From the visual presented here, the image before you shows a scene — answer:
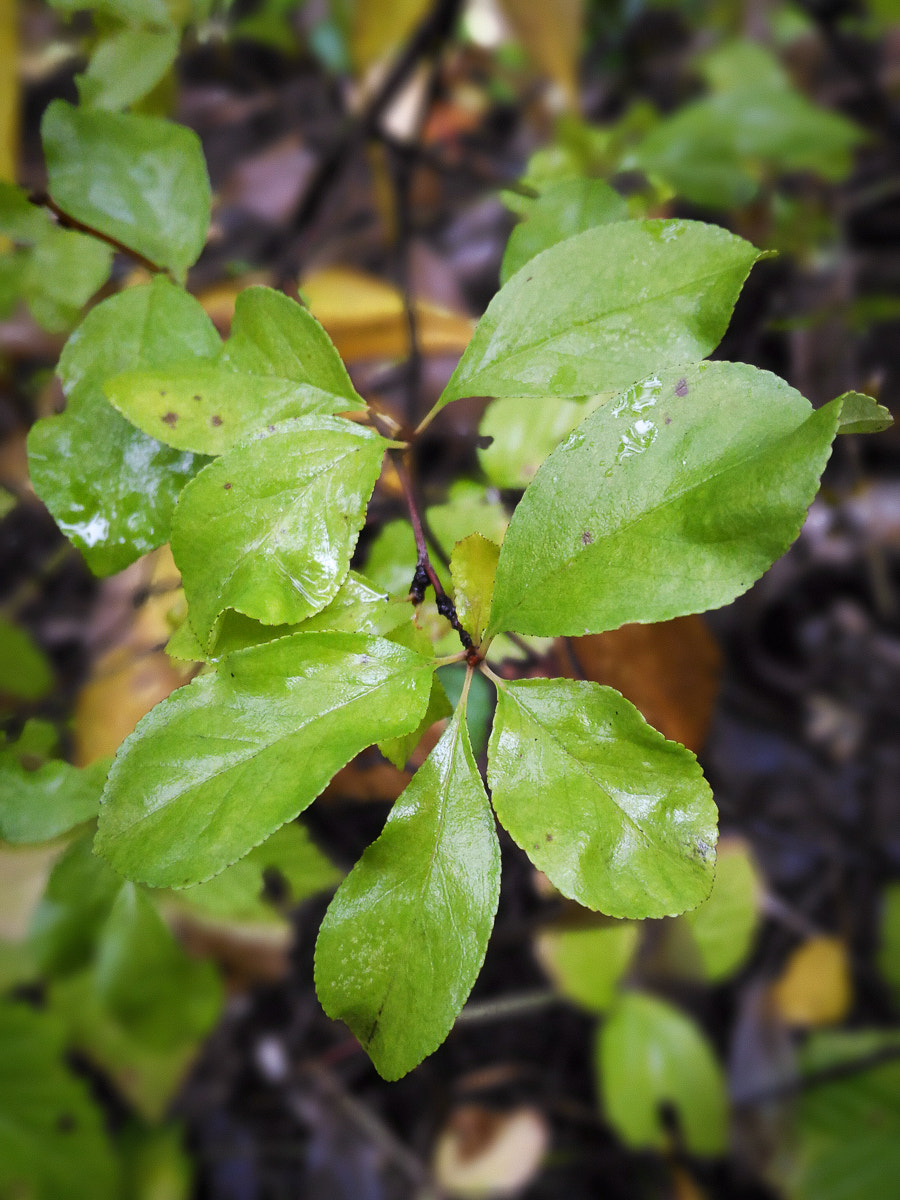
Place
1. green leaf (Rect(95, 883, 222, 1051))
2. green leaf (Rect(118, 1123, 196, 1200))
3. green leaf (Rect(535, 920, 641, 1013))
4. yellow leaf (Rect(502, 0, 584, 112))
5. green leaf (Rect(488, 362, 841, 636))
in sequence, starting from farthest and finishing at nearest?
1. yellow leaf (Rect(502, 0, 584, 112))
2. green leaf (Rect(118, 1123, 196, 1200))
3. green leaf (Rect(535, 920, 641, 1013))
4. green leaf (Rect(95, 883, 222, 1051))
5. green leaf (Rect(488, 362, 841, 636))

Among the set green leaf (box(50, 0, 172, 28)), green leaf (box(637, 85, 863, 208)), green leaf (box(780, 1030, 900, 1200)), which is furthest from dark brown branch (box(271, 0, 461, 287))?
green leaf (box(780, 1030, 900, 1200))

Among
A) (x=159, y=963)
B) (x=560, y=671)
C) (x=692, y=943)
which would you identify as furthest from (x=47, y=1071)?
(x=560, y=671)

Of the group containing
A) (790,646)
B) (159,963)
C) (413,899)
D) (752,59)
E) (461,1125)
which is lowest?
(461,1125)

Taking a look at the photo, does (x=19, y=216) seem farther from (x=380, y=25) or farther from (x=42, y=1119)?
(x=42, y=1119)

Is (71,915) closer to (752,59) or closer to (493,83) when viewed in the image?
(752,59)

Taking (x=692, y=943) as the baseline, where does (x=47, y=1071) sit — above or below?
above

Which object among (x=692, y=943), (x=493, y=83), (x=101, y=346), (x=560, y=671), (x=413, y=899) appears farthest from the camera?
(x=493, y=83)

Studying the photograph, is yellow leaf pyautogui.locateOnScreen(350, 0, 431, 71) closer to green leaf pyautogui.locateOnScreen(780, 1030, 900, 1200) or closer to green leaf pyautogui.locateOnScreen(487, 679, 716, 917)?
green leaf pyautogui.locateOnScreen(487, 679, 716, 917)

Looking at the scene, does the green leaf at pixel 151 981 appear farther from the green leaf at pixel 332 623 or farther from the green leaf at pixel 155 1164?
the green leaf at pixel 332 623
